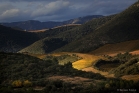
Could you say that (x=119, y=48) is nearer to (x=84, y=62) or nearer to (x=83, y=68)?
(x=84, y=62)

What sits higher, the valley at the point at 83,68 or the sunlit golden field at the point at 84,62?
the valley at the point at 83,68

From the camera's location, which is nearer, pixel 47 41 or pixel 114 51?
pixel 114 51

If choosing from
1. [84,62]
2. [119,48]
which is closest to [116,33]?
[119,48]

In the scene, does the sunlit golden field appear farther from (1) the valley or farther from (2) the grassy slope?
(2) the grassy slope

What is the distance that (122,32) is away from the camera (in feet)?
453

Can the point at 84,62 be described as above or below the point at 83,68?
above

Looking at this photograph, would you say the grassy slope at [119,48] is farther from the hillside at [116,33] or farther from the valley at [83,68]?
the hillside at [116,33]

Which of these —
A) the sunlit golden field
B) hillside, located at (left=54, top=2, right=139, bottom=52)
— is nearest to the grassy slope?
the sunlit golden field

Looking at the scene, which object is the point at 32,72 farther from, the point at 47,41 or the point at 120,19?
the point at 47,41

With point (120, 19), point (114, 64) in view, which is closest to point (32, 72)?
point (114, 64)

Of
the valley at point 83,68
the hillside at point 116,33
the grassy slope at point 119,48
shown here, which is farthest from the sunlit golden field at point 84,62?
the hillside at point 116,33

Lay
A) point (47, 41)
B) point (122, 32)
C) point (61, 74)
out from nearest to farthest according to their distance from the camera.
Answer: point (61, 74)
point (122, 32)
point (47, 41)

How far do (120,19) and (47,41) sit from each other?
2325 inches

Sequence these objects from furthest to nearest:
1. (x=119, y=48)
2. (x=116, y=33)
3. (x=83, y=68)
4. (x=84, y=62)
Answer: (x=116, y=33) → (x=119, y=48) → (x=84, y=62) → (x=83, y=68)
